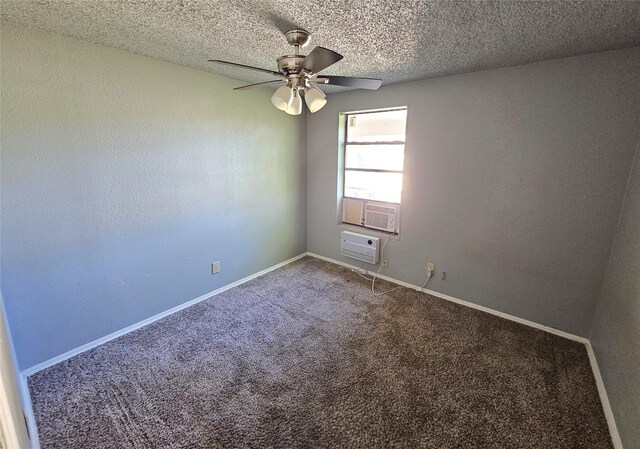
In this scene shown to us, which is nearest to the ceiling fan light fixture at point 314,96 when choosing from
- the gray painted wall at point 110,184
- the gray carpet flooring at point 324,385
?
the gray painted wall at point 110,184

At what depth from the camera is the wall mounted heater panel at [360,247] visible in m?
3.48

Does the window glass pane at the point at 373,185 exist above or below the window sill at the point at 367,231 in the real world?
above

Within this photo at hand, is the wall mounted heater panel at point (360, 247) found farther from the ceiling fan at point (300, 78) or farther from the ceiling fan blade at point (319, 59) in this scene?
the ceiling fan blade at point (319, 59)

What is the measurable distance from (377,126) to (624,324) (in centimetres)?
270

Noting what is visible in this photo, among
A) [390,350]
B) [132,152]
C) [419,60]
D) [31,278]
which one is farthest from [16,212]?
[419,60]

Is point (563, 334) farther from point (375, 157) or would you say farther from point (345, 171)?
point (345, 171)

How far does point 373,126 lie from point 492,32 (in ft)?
5.71

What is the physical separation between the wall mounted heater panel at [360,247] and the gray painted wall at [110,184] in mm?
1251

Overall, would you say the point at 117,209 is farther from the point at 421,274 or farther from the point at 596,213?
the point at 596,213

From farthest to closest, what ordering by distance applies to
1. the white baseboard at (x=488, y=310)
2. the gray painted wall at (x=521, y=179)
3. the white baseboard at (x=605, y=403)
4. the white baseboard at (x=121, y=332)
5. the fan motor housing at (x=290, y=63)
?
the white baseboard at (x=488, y=310) → the gray painted wall at (x=521, y=179) → the white baseboard at (x=121, y=332) → the fan motor housing at (x=290, y=63) → the white baseboard at (x=605, y=403)

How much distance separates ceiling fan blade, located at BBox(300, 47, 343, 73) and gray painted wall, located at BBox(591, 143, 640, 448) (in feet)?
6.82

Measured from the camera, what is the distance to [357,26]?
1759 millimetres

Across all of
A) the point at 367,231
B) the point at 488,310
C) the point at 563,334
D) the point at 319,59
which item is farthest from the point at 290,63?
the point at 563,334

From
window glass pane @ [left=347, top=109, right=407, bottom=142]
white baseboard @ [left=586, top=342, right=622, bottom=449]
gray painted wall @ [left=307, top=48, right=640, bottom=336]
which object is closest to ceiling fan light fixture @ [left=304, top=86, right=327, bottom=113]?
gray painted wall @ [left=307, top=48, right=640, bottom=336]
